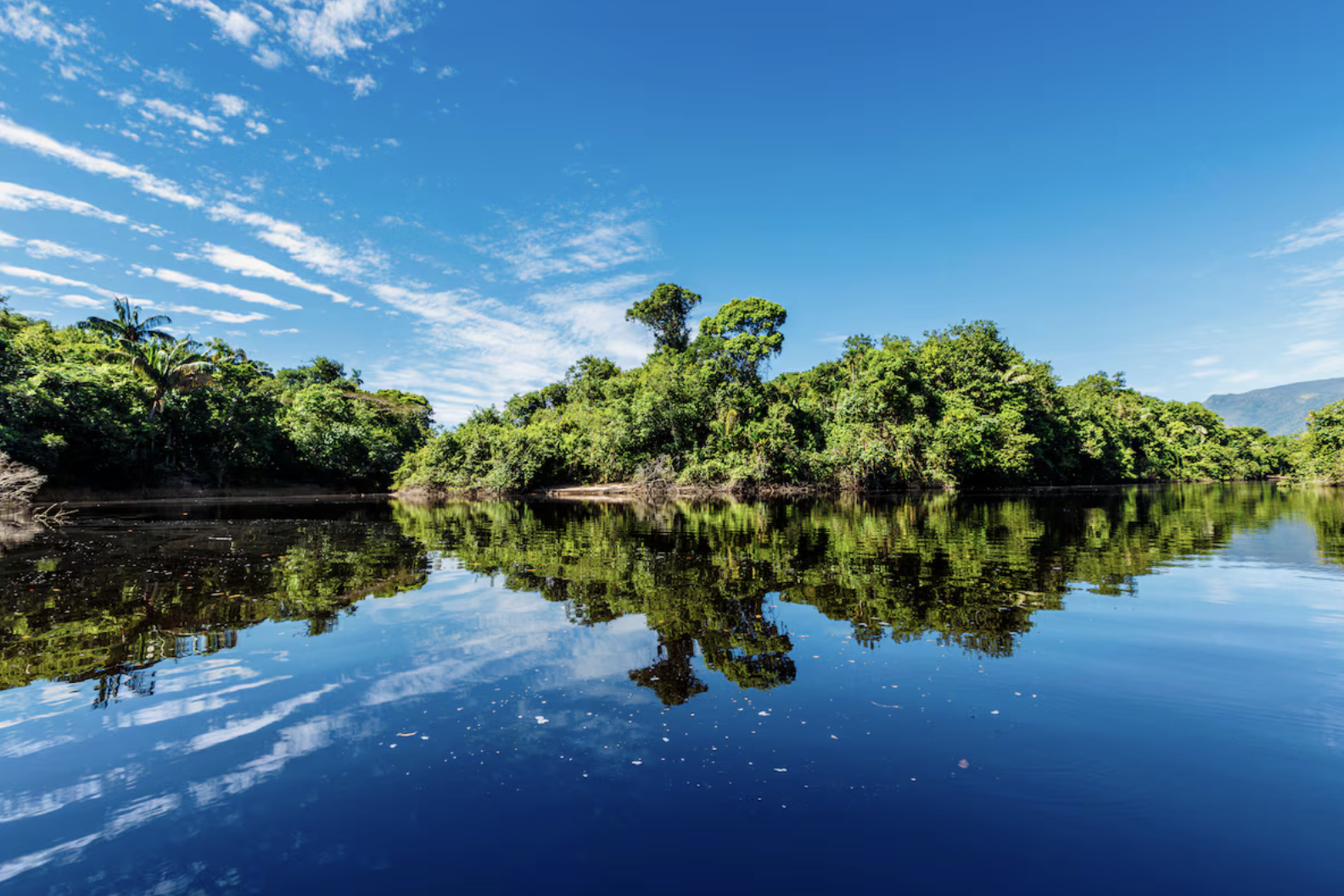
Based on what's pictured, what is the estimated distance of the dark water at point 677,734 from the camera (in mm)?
2938

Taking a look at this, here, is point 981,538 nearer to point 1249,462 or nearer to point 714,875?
point 714,875

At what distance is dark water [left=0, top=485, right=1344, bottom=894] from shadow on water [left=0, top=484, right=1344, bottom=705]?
0.09 m

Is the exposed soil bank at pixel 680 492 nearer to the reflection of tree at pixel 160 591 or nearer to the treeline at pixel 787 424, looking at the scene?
the treeline at pixel 787 424

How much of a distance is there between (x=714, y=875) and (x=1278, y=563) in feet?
47.1

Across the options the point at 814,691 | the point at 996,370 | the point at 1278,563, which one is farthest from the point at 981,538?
the point at 996,370

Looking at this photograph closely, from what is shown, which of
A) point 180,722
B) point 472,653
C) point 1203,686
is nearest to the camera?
point 180,722

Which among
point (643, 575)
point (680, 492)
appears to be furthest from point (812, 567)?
point (680, 492)

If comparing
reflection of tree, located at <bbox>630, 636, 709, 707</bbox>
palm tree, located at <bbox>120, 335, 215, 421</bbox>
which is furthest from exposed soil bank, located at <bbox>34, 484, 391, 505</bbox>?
reflection of tree, located at <bbox>630, 636, 709, 707</bbox>

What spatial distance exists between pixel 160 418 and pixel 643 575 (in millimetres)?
47074

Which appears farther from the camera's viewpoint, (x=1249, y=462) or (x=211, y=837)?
(x=1249, y=462)

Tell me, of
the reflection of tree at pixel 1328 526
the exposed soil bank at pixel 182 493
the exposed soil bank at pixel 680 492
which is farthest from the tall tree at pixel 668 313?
the reflection of tree at pixel 1328 526

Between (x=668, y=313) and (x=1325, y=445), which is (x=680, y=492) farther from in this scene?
(x=1325, y=445)

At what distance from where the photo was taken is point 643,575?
1062cm

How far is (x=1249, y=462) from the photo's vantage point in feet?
255
